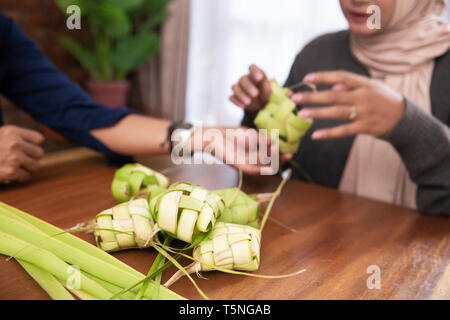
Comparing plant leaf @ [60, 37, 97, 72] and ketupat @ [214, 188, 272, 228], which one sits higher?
plant leaf @ [60, 37, 97, 72]

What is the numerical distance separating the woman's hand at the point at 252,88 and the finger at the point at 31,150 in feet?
1.70

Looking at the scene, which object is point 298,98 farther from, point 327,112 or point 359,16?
point 359,16

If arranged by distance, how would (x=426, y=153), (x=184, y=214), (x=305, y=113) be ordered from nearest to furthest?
1. (x=184, y=214)
2. (x=305, y=113)
3. (x=426, y=153)

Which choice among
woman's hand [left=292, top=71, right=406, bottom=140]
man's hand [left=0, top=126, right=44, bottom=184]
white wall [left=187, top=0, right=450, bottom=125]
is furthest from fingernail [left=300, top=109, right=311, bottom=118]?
white wall [left=187, top=0, right=450, bottom=125]

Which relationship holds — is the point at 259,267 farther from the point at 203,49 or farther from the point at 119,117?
the point at 203,49

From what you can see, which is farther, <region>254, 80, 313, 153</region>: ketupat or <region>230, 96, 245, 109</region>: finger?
<region>230, 96, 245, 109</region>: finger

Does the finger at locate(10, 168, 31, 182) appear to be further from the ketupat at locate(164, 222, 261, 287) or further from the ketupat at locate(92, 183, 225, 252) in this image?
the ketupat at locate(164, 222, 261, 287)

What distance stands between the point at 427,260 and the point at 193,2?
9.57 ft

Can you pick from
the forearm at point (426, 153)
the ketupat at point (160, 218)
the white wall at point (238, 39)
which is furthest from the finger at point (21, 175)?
the white wall at point (238, 39)

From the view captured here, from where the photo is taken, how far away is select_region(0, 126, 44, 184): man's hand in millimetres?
910

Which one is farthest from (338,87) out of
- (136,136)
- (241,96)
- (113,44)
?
(113,44)

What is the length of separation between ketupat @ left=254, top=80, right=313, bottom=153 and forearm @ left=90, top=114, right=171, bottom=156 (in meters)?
0.35

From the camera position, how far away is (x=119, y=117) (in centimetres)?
116

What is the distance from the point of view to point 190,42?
324 centimetres
